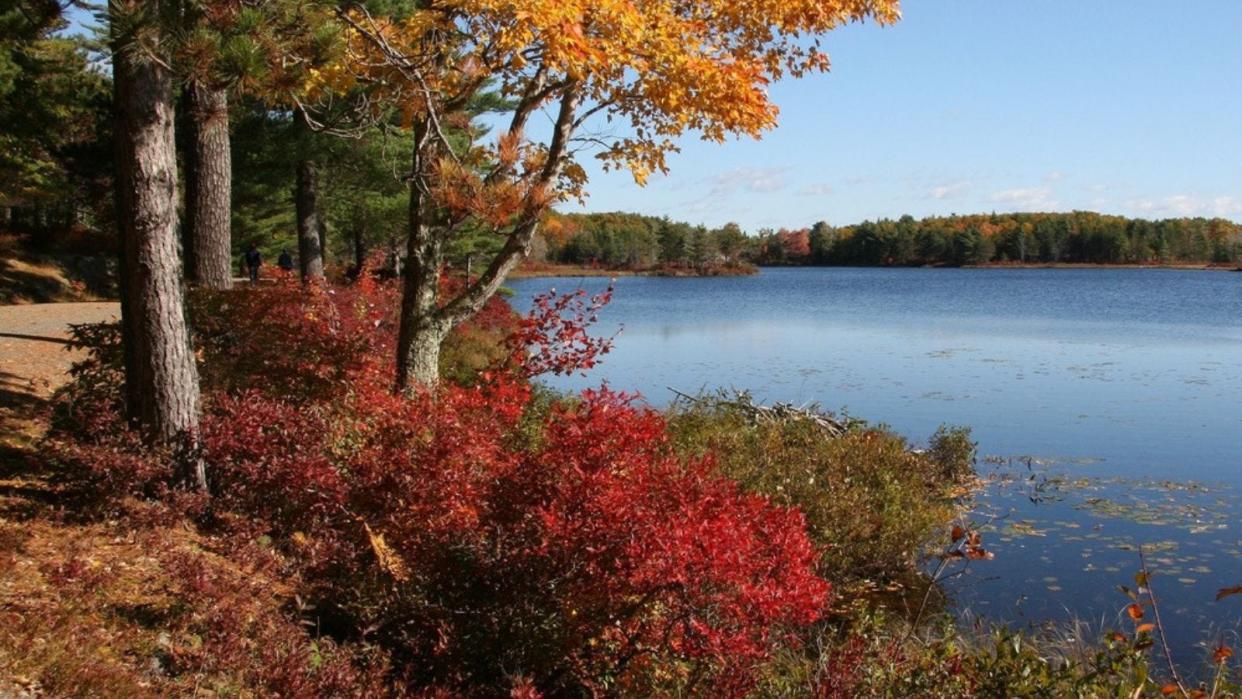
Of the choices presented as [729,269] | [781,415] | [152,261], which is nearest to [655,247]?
[729,269]

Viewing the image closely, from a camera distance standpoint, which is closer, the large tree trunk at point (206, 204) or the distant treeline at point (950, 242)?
the large tree trunk at point (206, 204)

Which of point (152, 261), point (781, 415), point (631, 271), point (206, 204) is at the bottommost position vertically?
point (781, 415)

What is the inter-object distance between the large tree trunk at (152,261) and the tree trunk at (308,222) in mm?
11979

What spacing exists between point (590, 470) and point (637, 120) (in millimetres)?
5884

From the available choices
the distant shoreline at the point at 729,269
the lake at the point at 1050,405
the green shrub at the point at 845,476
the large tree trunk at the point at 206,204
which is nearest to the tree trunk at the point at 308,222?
the lake at the point at 1050,405

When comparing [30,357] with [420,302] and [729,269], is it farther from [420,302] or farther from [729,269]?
[729,269]

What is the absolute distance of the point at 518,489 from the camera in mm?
5410

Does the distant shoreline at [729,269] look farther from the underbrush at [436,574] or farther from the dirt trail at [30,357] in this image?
the underbrush at [436,574]

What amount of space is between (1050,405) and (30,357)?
54.1ft

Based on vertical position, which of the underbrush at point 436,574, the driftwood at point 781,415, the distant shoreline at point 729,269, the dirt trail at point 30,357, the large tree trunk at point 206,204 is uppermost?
the large tree trunk at point 206,204

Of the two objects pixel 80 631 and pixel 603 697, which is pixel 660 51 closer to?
pixel 603 697

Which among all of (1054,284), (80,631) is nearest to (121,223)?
(80,631)

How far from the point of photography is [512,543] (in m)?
5.27

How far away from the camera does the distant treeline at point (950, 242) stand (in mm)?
105375
